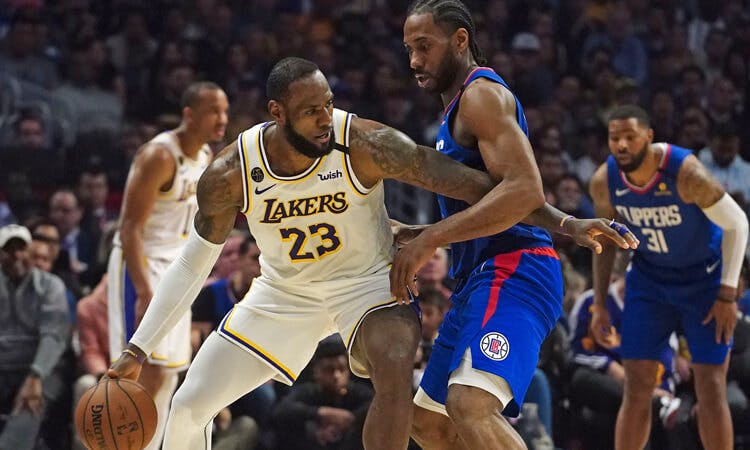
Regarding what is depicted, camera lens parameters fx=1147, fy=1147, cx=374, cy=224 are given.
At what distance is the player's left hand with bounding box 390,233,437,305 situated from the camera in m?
3.96

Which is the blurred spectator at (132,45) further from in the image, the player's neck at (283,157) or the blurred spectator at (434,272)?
the player's neck at (283,157)

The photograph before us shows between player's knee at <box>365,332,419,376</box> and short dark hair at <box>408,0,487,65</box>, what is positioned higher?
short dark hair at <box>408,0,487,65</box>

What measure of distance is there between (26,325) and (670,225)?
152 inches

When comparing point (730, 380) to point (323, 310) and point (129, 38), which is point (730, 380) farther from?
point (129, 38)

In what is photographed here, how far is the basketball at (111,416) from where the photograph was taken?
4.41m

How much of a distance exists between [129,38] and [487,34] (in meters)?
3.47

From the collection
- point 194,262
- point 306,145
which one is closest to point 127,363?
point 194,262

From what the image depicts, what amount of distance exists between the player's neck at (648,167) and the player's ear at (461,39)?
199 cm

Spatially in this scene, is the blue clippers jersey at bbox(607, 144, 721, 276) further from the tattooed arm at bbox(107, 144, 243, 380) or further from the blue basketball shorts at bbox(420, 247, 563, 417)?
the tattooed arm at bbox(107, 144, 243, 380)

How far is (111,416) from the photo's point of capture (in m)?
4.41

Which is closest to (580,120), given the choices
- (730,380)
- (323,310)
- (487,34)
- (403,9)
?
(487,34)

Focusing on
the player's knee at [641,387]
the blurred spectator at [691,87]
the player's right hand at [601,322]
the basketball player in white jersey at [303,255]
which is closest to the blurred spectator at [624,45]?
the blurred spectator at [691,87]

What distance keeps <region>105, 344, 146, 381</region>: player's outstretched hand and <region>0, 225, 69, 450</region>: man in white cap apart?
2.52 m

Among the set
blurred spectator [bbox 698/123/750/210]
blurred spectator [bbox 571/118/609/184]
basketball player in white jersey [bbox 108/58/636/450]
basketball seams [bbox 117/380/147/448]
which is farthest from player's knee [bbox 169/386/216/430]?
blurred spectator [bbox 571/118/609/184]
